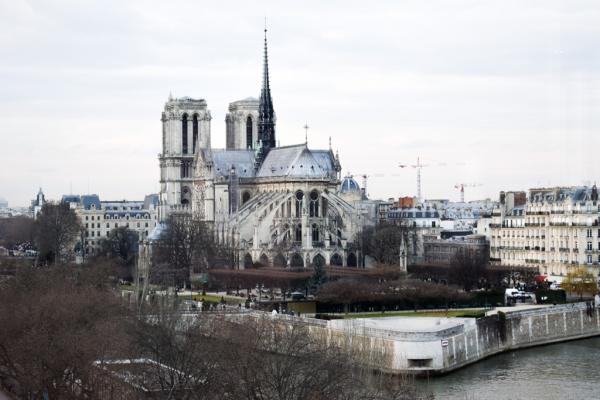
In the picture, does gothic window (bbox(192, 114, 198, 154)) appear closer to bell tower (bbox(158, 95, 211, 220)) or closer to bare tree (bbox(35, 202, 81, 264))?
bell tower (bbox(158, 95, 211, 220))

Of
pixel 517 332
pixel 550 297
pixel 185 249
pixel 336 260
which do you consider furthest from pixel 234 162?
pixel 517 332

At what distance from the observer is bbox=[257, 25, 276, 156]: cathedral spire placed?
10900cm

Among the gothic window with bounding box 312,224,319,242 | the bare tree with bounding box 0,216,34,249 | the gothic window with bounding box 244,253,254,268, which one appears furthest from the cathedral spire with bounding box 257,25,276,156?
A: the bare tree with bounding box 0,216,34,249

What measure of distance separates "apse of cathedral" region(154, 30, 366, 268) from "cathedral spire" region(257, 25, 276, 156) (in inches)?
3.1

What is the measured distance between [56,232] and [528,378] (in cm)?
6512

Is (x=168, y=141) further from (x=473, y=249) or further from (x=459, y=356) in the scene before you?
(x=459, y=356)

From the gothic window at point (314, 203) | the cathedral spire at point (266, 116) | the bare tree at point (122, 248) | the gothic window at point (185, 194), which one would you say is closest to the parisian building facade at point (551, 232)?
the gothic window at point (314, 203)

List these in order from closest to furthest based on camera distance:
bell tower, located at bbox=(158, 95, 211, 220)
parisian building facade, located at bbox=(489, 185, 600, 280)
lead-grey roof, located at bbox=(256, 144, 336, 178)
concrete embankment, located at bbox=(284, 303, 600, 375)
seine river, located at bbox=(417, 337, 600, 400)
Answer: seine river, located at bbox=(417, 337, 600, 400), concrete embankment, located at bbox=(284, 303, 600, 375), parisian building facade, located at bbox=(489, 185, 600, 280), lead-grey roof, located at bbox=(256, 144, 336, 178), bell tower, located at bbox=(158, 95, 211, 220)

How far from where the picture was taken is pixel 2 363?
142 feet

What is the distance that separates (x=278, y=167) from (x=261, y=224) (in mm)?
8194

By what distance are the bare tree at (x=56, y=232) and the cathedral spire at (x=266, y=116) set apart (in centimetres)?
1757

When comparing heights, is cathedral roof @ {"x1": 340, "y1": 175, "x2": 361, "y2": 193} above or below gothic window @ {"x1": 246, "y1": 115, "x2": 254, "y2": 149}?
below

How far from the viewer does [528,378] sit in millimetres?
50688

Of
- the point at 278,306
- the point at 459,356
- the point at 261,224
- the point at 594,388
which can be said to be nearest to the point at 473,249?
the point at 261,224
